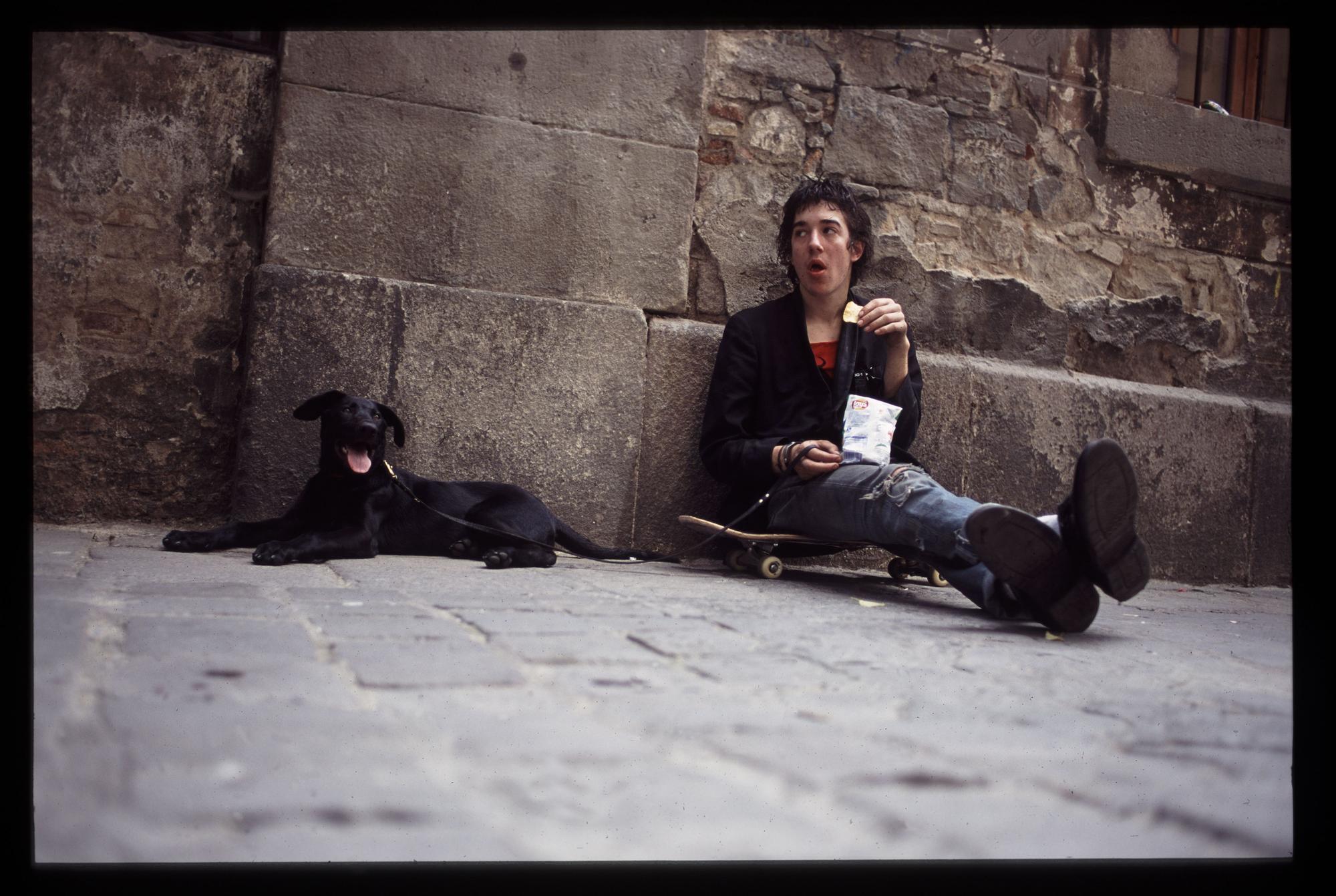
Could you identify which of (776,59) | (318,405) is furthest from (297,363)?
(776,59)

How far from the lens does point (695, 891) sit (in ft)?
2.93

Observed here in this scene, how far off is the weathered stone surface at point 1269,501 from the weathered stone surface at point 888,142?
2.11m

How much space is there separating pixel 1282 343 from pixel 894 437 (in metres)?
2.87

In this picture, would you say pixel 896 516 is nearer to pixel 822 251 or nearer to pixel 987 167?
pixel 822 251

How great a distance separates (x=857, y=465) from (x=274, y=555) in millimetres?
1860

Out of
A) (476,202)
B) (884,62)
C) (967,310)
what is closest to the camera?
(476,202)

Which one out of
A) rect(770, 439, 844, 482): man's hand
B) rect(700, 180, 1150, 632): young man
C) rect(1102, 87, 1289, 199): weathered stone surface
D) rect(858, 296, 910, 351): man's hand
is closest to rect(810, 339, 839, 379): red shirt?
rect(700, 180, 1150, 632): young man

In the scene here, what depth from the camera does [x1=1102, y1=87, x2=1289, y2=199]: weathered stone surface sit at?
187 inches

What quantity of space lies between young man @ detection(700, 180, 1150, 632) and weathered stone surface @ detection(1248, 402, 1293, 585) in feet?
7.44

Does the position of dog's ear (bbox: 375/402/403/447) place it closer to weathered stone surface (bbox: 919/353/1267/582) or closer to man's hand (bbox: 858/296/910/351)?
man's hand (bbox: 858/296/910/351)

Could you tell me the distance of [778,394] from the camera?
3.70 meters

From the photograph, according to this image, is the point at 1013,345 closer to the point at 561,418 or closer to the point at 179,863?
the point at 561,418

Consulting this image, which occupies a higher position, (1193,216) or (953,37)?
(953,37)

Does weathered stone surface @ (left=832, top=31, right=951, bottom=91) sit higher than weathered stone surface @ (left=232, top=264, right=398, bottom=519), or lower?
higher
